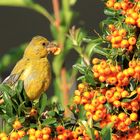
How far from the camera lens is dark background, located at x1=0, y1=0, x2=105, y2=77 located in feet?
22.5

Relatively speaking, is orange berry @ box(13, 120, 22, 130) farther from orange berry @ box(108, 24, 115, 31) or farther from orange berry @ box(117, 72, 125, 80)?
orange berry @ box(108, 24, 115, 31)

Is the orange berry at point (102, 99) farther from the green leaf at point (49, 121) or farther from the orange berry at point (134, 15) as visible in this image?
the orange berry at point (134, 15)

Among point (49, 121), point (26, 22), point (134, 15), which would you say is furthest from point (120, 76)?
point (26, 22)

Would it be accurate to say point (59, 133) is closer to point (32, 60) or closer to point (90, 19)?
point (32, 60)

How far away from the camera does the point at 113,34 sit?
274cm

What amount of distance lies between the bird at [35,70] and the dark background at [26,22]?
→ 2231mm

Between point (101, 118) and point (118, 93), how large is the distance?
12 centimetres

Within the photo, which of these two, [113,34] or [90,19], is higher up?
[90,19]

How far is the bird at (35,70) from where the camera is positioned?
4188 millimetres

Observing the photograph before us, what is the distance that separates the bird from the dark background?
2.23 meters

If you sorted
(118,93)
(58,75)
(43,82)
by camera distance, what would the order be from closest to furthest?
(118,93) → (43,82) → (58,75)

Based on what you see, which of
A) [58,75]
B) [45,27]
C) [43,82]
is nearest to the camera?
[43,82]

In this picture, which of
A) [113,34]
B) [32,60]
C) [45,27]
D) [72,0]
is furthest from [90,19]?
[113,34]

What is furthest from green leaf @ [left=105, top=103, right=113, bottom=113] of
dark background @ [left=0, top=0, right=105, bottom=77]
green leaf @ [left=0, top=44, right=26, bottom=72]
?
dark background @ [left=0, top=0, right=105, bottom=77]
